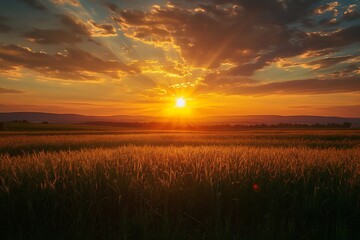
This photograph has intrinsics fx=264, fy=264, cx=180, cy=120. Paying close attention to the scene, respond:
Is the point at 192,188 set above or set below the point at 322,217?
above

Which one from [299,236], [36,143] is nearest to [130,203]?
[299,236]

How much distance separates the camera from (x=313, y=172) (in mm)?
5141

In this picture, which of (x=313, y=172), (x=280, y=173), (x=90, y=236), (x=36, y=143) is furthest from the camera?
(x=36, y=143)

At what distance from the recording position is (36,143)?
16922 millimetres

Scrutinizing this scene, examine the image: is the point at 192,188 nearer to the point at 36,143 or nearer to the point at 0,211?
the point at 0,211

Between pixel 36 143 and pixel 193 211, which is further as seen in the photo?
pixel 36 143

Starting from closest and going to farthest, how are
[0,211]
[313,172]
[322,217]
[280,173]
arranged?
[0,211] < [322,217] < [280,173] < [313,172]

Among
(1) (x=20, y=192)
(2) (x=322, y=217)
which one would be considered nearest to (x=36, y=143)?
(1) (x=20, y=192)

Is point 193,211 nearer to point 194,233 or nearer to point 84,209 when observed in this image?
point 194,233

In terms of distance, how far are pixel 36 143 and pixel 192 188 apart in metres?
16.0

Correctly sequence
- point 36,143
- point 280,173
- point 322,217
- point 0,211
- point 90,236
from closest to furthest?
point 90,236
point 0,211
point 322,217
point 280,173
point 36,143

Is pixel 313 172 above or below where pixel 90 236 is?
above

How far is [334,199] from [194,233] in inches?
89.7

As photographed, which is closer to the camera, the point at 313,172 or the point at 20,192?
the point at 20,192
